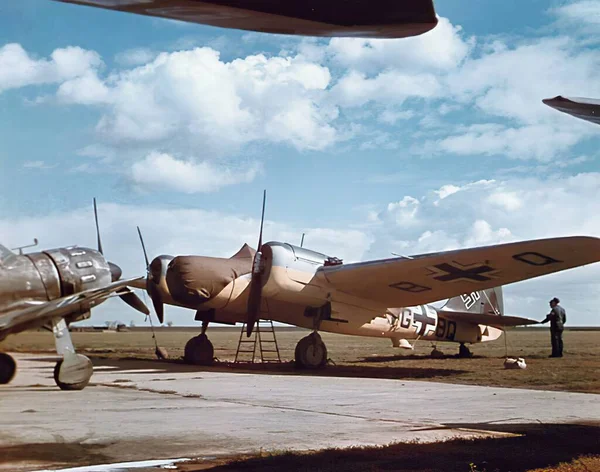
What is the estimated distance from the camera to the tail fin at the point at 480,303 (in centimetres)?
1898

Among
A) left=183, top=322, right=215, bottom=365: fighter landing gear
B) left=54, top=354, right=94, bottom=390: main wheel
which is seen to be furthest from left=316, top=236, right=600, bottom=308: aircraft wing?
left=54, top=354, right=94, bottom=390: main wheel

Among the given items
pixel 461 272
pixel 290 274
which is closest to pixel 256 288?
pixel 290 274

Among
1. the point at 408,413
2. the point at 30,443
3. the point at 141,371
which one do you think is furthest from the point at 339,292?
the point at 30,443

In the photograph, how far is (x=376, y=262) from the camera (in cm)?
1286

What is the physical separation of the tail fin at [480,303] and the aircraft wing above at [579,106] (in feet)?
52.4

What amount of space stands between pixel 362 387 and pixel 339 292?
14.5 ft

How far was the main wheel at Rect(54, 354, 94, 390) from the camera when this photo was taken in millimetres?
8242

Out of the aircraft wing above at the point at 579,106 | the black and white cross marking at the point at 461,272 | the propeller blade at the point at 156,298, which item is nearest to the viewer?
the aircraft wing above at the point at 579,106

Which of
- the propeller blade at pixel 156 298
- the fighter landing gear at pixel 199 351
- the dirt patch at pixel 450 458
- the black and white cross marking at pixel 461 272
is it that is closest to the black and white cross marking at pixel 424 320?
the black and white cross marking at pixel 461 272

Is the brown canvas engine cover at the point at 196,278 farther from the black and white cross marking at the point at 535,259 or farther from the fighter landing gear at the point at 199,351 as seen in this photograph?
the black and white cross marking at the point at 535,259

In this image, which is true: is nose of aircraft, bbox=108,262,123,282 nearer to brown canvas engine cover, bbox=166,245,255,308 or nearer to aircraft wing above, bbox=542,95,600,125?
brown canvas engine cover, bbox=166,245,255,308

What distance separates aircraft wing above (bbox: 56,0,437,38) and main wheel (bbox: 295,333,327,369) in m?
12.1

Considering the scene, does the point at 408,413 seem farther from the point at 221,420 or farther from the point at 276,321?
the point at 276,321

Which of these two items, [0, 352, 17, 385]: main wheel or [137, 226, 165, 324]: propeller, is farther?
[137, 226, 165, 324]: propeller
